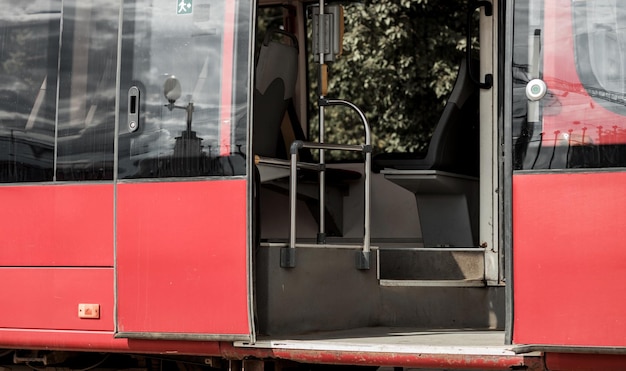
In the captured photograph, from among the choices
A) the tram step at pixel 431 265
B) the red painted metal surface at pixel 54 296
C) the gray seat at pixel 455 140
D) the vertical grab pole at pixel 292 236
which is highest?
the gray seat at pixel 455 140

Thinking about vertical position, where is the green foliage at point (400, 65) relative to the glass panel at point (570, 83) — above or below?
above

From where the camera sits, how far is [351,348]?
5656mm

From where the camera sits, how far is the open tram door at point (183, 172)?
5809 millimetres

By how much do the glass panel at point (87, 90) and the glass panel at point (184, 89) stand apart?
0.40 ft

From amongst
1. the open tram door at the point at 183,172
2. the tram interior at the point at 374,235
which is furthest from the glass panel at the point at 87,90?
the tram interior at the point at 374,235

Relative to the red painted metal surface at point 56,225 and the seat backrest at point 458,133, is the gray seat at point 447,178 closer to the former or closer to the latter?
the seat backrest at point 458,133

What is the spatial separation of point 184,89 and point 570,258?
2.19 metres

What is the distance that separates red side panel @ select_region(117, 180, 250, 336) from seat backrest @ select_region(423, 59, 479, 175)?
1.82 m

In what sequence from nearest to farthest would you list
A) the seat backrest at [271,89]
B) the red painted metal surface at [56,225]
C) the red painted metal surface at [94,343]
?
1. the red painted metal surface at [94,343]
2. the red painted metal surface at [56,225]
3. the seat backrest at [271,89]

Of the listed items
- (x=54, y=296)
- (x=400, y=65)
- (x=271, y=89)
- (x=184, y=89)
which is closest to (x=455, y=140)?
(x=271, y=89)

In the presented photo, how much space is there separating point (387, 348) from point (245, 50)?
65.5 inches

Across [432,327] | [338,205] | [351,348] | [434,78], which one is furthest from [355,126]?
[351,348]

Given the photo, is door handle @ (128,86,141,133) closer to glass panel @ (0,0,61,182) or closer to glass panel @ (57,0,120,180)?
glass panel @ (57,0,120,180)

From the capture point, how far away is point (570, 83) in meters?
5.27
